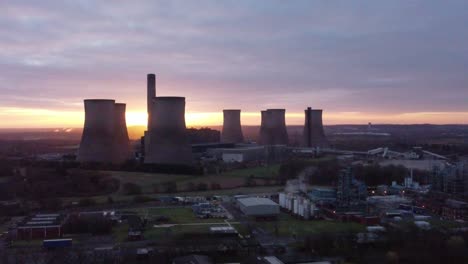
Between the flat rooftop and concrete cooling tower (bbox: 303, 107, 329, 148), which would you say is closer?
the flat rooftop

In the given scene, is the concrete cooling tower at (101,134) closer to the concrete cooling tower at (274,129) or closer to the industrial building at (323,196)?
the industrial building at (323,196)

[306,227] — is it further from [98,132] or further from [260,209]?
[98,132]

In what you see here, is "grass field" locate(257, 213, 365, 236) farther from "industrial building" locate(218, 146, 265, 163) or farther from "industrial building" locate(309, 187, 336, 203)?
"industrial building" locate(218, 146, 265, 163)

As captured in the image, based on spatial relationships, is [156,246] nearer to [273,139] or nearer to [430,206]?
[430,206]

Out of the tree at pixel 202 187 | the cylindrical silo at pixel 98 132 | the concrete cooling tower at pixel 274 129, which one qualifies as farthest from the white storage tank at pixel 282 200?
the concrete cooling tower at pixel 274 129

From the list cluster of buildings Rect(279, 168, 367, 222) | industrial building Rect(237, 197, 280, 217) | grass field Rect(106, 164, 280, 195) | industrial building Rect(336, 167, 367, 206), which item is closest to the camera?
industrial building Rect(237, 197, 280, 217)

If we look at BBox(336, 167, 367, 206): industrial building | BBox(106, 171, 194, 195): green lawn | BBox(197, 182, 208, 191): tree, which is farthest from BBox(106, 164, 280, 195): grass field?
BBox(336, 167, 367, 206): industrial building
